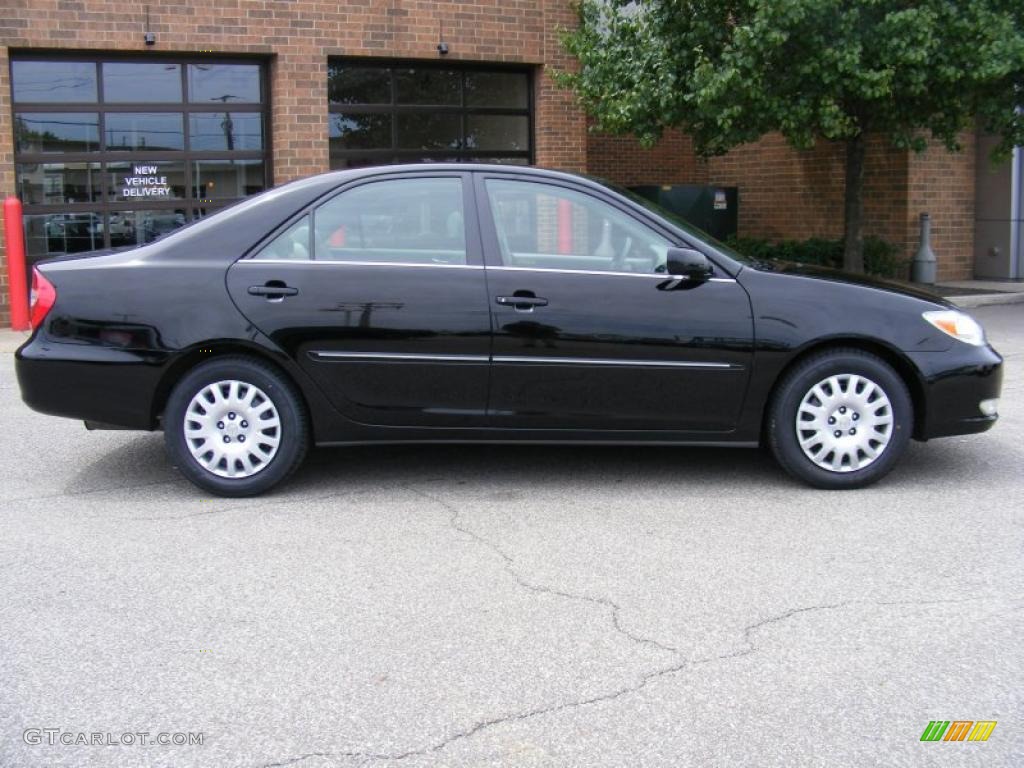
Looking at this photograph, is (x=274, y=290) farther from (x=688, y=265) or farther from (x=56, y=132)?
(x=56, y=132)

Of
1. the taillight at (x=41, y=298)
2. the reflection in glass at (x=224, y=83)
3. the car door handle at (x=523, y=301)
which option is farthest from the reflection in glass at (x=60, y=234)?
the car door handle at (x=523, y=301)

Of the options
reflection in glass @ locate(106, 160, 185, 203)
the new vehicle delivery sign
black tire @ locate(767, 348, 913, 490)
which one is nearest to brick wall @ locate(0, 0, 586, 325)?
reflection in glass @ locate(106, 160, 185, 203)

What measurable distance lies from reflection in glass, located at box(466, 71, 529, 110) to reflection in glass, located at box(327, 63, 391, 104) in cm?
123

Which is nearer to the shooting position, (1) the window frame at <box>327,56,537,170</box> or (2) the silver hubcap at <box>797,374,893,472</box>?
(2) the silver hubcap at <box>797,374,893,472</box>

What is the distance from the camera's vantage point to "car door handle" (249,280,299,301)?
5754 millimetres

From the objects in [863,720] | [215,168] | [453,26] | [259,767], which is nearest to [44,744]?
[259,767]

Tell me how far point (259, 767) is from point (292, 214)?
335cm

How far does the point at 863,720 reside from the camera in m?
3.45

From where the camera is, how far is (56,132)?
13.8m

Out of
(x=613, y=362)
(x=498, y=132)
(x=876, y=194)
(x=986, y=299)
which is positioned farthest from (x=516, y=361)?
(x=876, y=194)

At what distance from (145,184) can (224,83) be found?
1.65 m

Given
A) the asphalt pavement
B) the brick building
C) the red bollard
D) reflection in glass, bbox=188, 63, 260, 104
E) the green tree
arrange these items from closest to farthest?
the asphalt pavement → the green tree → the red bollard → the brick building → reflection in glass, bbox=188, 63, 260, 104

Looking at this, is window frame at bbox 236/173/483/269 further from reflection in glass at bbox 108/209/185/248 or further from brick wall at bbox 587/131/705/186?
brick wall at bbox 587/131/705/186

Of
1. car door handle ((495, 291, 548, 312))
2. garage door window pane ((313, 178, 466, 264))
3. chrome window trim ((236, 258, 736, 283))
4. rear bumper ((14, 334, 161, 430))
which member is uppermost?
garage door window pane ((313, 178, 466, 264))
